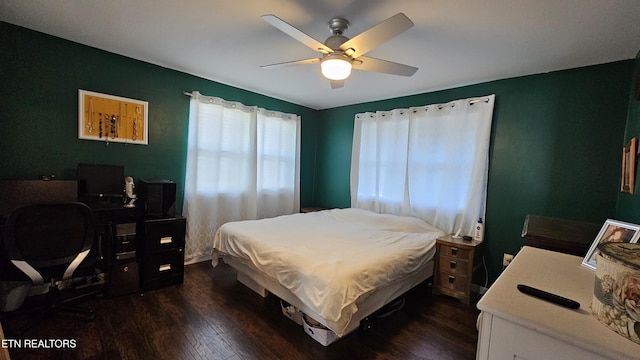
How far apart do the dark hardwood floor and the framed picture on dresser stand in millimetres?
1064

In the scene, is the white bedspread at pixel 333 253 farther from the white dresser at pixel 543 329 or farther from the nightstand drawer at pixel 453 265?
the white dresser at pixel 543 329

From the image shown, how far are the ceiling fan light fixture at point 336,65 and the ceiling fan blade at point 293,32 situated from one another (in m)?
0.06

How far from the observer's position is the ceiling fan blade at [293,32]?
5.05 ft

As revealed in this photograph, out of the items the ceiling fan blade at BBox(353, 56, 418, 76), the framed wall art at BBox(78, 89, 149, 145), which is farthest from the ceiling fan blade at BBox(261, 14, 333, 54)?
the framed wall art at BBox(78, 89, 149, 145)

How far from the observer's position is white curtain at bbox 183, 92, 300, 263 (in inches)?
132

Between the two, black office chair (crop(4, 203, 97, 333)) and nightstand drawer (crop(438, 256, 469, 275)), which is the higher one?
black office chair (crop(4, 203, 97, 333))

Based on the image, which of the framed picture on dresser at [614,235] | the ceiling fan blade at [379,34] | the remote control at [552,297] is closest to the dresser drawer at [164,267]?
the ceiling fan blade at [379,34]

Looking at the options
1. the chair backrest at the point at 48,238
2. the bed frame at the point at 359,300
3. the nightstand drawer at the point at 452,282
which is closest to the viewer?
the chair backrest at the point at 48,238

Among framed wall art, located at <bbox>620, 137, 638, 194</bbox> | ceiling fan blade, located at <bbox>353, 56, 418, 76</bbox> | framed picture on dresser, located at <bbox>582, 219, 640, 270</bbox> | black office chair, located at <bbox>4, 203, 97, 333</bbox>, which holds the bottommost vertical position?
black office chair, located at <bbox>4, 203, 97, 333</bbox>

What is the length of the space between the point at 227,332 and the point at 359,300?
3.61 ft

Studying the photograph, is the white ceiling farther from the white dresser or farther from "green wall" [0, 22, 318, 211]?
the white dresser

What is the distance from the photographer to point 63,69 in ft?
8.12

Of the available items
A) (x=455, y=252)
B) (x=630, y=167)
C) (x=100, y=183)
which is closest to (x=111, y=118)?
(x=100, y=183)

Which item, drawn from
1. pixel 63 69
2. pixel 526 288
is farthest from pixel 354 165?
pixel 63 69
